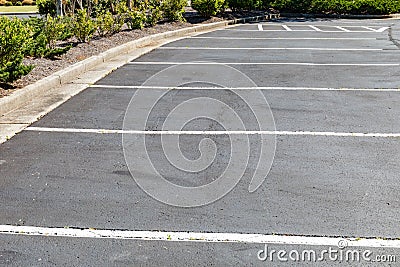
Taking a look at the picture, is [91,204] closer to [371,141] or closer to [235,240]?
[235,240]

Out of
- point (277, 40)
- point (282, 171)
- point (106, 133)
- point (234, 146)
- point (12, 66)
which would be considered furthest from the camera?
point (277, 40)

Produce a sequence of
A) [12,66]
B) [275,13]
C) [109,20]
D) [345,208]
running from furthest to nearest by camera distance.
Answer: [275,13] → [109,20] → [12,66] → [345,208]

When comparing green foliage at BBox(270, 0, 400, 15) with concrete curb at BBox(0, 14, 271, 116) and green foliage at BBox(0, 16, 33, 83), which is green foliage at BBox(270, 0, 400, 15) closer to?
concrete curb at BBox(0, 14, 271, 116)

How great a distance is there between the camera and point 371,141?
650 cm

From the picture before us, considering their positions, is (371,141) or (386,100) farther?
(386,100)

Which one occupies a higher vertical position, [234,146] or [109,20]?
[109,20]

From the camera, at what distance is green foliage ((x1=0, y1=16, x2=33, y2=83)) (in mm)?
8016

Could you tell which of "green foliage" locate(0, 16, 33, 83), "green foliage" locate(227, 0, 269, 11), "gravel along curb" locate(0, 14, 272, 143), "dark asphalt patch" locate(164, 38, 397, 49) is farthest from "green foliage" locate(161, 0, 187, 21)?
"green foliage" locate(0, 16, 33, 83)

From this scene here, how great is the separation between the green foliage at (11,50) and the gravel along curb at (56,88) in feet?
0.85

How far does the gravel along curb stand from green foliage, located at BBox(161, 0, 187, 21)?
3.91m

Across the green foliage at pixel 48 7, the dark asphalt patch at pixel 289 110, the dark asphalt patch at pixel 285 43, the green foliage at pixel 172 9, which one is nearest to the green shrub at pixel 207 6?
the green foliage at pixel 172 9

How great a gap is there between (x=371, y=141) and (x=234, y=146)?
5.45ft

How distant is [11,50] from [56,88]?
105 centimetres

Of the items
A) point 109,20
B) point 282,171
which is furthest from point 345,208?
point 109,20
